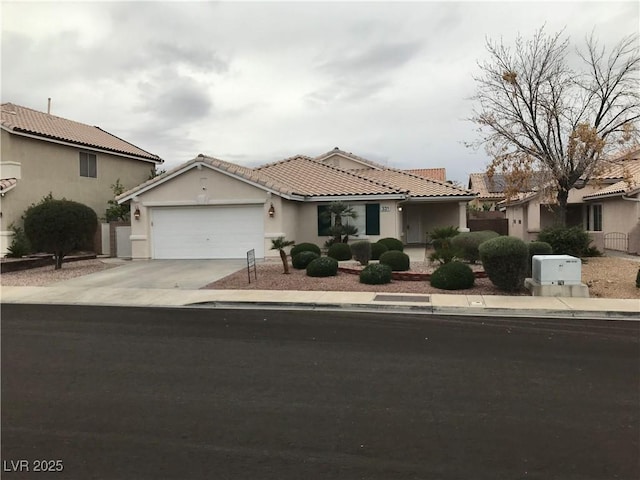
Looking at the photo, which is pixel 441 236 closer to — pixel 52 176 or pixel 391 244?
pixel 391 244

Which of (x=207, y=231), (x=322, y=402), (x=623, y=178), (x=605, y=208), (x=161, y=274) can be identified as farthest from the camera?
(x=605, y=208)

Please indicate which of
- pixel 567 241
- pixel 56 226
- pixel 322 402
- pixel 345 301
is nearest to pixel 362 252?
pixel 345 301

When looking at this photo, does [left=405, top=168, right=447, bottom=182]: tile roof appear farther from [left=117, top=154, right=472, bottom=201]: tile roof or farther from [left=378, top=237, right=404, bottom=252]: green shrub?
[left=378, top=237, right=404, bottom=252]: green shrub

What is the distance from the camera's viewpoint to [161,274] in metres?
17.0

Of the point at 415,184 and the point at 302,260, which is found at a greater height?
the point at 415,184

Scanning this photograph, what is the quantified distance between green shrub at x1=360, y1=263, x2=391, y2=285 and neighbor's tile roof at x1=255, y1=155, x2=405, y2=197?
826 centimetres

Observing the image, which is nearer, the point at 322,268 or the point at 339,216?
the point at 322,268

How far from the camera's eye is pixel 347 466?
4172 millimetres

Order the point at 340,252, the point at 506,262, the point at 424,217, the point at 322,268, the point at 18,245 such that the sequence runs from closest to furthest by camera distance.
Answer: the point at 506,262, the point at 322,268, the point at 340,252, the point at 18,245, the point at 424,217

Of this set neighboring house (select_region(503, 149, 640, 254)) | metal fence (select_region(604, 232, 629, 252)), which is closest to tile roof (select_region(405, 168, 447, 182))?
neighboring house (select_region(503, 149, 640, 254))

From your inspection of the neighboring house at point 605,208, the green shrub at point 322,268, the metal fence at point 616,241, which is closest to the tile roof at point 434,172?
the neighboring house at point 605,208

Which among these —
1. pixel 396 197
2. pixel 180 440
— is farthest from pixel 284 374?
pixel 396 197

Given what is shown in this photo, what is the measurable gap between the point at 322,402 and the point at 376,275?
8999 millimetres

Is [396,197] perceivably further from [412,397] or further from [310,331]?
[412,397]
